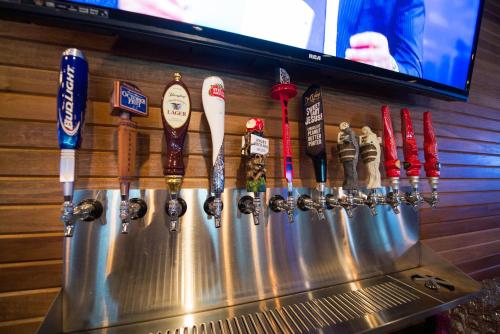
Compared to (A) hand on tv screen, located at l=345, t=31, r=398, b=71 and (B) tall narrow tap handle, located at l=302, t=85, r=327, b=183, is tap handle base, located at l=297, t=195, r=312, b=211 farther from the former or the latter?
(A) hand on tv screen, located at l=345, t=31, r=398, b=71

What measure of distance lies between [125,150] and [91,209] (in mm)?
209

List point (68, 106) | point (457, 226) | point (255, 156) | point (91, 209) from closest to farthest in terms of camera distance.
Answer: point (68, 106) → point (91, 209) → point (255, 156) → point (457, 226)

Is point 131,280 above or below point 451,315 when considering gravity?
above

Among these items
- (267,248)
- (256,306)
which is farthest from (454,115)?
(256,306)

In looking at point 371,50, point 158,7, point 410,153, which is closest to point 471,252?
point 410,153

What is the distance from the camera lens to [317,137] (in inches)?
31.3

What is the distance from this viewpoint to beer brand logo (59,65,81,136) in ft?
1.60

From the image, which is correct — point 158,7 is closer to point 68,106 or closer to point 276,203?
point 68,106

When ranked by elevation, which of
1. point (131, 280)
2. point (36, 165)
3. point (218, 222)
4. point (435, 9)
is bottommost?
point (131, 280)

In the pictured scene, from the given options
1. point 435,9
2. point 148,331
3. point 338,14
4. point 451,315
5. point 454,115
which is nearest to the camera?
point 148,331

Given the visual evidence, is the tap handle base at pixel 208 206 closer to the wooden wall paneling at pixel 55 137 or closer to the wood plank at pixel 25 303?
the wooden wall paneling at pixel 55 137

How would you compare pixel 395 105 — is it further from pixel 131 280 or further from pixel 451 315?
pixel 131 280

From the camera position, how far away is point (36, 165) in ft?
2.09

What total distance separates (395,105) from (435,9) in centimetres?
52
